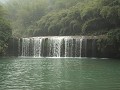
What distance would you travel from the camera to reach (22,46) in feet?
129

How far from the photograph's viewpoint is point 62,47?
37.5 meters

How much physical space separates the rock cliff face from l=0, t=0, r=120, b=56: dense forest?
5.69ft

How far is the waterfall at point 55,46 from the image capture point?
36.3 meters

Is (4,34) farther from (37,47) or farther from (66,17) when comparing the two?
(66,17)

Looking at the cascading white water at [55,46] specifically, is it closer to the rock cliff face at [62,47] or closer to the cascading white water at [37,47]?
the rock cliff face at [62,47]

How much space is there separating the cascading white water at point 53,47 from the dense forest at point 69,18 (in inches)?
157

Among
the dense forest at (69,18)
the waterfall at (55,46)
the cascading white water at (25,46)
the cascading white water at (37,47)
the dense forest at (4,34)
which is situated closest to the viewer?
the dense forest at (69,18)

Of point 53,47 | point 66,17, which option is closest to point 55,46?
point 53,47

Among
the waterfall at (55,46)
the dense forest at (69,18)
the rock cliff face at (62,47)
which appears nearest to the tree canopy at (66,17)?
the dense forest at (69,18)

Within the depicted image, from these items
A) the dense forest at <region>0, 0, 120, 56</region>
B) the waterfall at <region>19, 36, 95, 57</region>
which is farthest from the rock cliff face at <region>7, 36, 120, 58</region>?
the dense forest at <region>0, 0, 120, 56</region>

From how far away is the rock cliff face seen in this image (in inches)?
1373

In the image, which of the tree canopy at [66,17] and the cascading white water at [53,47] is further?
the tree canopy at [66,17]

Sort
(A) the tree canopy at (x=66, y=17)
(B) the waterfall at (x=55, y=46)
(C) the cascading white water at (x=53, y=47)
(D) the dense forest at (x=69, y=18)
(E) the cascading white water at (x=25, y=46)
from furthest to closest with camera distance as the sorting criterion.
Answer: (E) the cascading white water at (x=25, y=46) < (A) the tree canopy at (x=66, y=17) < (C) the cascading white water at (x=53, y=47) < (B) the waterfall at (x=55, y=46) < (D) the dense forest at (x=69, y=18)

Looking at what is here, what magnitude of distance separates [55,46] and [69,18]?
8.71 metres
